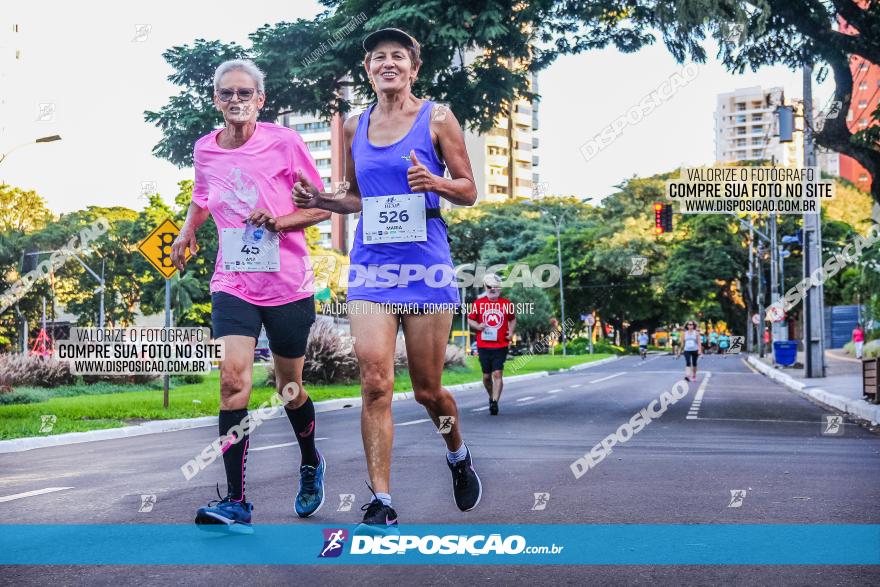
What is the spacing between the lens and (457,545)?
458cm

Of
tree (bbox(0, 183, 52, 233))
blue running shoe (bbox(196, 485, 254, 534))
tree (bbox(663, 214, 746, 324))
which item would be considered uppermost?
tree (bbox(0, 183, 52, 233))

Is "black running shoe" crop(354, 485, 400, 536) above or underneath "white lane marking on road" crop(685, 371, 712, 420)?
above

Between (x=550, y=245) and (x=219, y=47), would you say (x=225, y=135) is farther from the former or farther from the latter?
(x=550, y=245)

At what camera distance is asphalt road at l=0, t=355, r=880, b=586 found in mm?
4031

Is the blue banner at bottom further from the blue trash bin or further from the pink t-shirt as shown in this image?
the blue trash bin

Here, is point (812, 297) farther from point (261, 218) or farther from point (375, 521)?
point (375, 521)

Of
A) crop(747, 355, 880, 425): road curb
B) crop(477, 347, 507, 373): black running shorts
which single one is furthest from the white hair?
crop(747, 355, 880, 425): road curb

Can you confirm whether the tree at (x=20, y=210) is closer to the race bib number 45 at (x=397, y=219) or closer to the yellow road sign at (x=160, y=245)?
the yellow road sign at (x=160, y=245)

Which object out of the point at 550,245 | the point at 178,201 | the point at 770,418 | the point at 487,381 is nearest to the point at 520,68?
the point at 487,381

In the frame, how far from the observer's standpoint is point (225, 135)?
5.32m

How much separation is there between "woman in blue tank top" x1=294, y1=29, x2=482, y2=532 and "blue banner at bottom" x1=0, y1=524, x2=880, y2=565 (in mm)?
432

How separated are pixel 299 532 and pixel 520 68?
12861 mm

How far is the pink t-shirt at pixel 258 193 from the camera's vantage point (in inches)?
197

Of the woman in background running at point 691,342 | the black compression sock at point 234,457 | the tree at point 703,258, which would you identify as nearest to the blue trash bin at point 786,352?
the woman in background running at point 691,342
